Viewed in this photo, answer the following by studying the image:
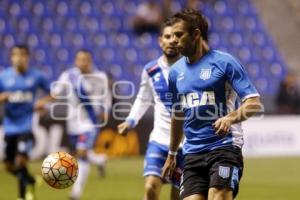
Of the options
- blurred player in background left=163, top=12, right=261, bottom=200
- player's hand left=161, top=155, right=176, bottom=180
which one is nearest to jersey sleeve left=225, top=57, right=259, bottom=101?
blurred player in background left=163, top=12, right=261, bottom=200

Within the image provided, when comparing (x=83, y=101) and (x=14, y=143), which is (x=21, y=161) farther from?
(x=83, y=101)

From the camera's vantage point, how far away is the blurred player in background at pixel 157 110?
27.4 ft

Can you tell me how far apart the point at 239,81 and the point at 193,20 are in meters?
0.65

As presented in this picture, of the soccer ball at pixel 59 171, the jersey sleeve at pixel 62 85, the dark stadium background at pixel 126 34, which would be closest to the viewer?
the soccer ball at pixel 59 171

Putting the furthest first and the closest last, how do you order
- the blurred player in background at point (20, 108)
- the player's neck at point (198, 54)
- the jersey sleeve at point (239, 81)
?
the blurred player in background at point (20, 108) → the player's neck at point (198, 54) → the jersey sleeve at point (239, 81)

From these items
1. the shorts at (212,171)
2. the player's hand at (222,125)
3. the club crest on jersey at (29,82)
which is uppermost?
the player's hand at (222,125)

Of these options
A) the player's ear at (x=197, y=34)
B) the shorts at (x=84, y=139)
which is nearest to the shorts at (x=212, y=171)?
the player's ear at (x=197, y=34)

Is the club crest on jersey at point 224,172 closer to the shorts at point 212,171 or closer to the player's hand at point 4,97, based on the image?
the shorts at point 212,171

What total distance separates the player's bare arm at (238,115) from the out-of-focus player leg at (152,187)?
1.98 m

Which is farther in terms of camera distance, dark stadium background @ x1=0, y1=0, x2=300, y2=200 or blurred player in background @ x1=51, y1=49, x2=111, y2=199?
dark stadium background @ x1=0, y1=0, x2=300, y2=200

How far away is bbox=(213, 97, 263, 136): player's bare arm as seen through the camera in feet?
20.6

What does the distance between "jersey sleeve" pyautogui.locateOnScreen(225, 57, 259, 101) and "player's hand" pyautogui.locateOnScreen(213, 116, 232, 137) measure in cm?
33

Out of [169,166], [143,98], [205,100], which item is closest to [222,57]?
[205,100]

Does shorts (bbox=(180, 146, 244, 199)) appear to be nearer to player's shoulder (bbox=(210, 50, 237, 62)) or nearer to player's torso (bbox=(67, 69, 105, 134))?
player's shoulder (bbox=(210, 50, 237, 62))
